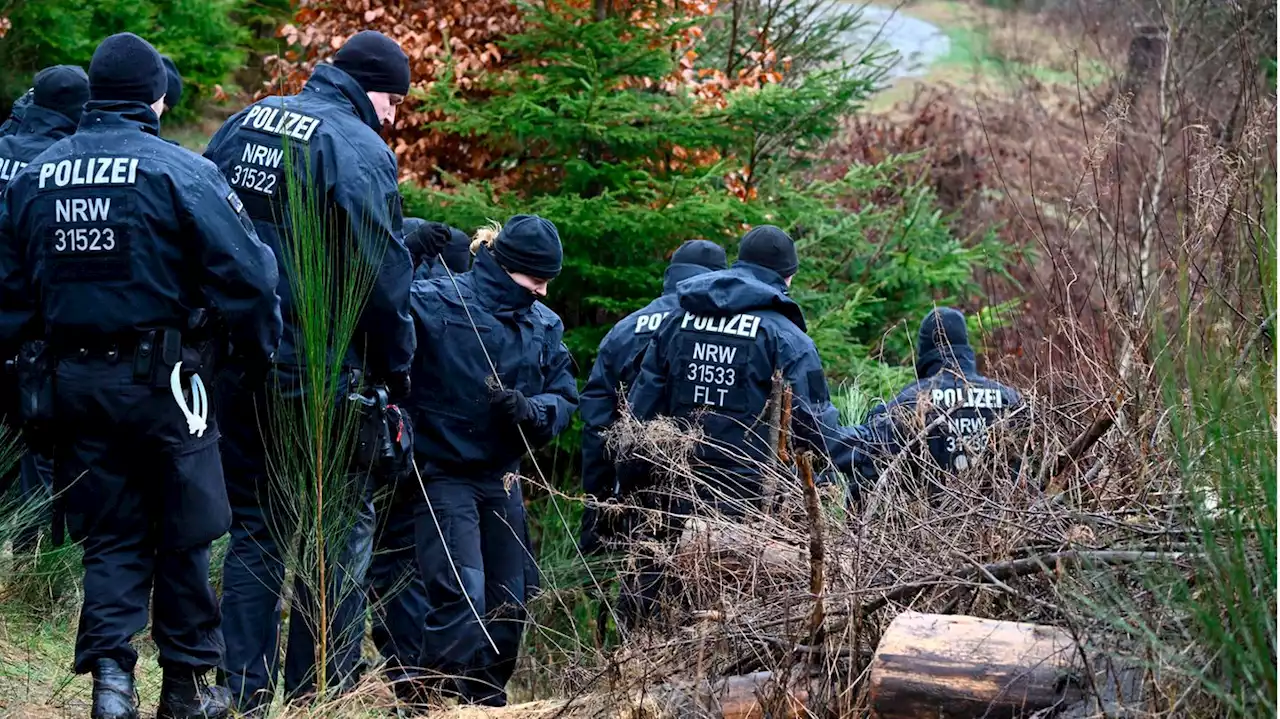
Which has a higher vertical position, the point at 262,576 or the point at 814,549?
the point at 814,549

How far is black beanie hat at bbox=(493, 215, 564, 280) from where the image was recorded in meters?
6.27

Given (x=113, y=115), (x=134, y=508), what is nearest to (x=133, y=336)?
(x=134, y=508)

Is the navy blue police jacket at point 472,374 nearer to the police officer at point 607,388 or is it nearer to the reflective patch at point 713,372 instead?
the reflective patch at point 713,372

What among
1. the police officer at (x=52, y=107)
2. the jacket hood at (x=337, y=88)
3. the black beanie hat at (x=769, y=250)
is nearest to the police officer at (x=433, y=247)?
the jacket hood at (x=337, y=88)

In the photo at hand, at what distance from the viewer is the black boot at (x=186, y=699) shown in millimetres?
4555

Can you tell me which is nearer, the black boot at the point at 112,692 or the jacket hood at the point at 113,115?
the black boot at the point at 112,692

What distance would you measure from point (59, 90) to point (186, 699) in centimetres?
357

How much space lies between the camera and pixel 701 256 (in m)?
7.62

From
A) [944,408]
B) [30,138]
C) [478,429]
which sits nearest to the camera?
[478,429]

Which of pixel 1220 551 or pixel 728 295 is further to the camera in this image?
pixel 728 295

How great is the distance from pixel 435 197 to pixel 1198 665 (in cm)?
683

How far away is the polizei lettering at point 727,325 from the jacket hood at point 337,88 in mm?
1840

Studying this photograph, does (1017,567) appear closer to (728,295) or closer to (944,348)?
(728,295)

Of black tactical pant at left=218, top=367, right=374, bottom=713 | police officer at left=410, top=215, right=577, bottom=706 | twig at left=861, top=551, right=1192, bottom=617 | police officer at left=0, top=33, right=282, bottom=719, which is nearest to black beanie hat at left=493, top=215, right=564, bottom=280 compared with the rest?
police officer at left=410, top=215, right=577, bottom=706
